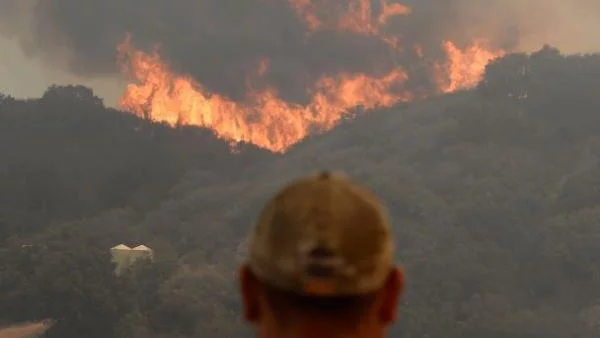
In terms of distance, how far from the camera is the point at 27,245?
49.4 metres

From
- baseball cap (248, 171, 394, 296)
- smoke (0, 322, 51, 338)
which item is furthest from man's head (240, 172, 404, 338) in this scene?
smoke (0, 322, 51, 338)

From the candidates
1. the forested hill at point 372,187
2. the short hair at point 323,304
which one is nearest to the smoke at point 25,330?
the forested hill at point 372,187

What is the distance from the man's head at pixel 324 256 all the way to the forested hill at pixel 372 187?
1581 inches

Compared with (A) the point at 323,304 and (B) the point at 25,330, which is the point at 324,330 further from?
(B) the point at 25,330

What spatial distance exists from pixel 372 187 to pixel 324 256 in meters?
65.8

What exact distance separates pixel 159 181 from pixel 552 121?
43142mm

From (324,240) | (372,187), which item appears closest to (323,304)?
(324,240)

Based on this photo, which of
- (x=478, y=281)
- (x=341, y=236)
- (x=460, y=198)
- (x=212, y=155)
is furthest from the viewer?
(x=212, y=155)

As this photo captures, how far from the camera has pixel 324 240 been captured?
2318 mm

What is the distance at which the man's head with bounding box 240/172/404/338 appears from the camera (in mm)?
2312

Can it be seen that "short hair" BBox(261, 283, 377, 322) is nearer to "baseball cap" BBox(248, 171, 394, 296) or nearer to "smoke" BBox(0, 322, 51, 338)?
"baseball cap" BBox(248, 171, 394, 296)

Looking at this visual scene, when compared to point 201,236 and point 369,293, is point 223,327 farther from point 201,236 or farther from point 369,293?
point 369,293

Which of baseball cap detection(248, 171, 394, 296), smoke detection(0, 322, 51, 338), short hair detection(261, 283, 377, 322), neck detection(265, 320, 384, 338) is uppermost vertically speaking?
baseball cap detection(248, 171, 394, 296)

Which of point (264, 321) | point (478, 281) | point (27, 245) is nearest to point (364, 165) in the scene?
point (478, 281)
